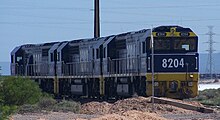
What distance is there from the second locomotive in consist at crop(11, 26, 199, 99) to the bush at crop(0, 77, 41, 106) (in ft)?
19.8

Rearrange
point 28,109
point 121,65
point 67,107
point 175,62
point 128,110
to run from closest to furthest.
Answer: point 128,110 < point 28,109 < point 67,107 < point 175,62 < point 121,65

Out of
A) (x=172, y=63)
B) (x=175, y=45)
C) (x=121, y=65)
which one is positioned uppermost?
(x=175, y=45)

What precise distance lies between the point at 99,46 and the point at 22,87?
1253cm

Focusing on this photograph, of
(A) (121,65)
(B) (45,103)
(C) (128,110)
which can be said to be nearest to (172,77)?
(A) (121,65)

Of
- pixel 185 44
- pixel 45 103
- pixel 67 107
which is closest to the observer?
pixel 67 107

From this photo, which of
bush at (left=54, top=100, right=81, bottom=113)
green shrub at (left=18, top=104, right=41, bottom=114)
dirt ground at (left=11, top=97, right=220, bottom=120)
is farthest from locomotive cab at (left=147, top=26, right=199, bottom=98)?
green shrub at (left=18, top=104, right=41, bottom=114)

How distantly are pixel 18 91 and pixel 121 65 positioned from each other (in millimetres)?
10018

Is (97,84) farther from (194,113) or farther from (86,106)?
(194,113)

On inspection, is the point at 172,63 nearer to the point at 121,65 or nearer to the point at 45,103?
the point at 121,65

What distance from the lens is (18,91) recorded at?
30.4m

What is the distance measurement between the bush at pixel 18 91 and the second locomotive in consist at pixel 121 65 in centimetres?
603

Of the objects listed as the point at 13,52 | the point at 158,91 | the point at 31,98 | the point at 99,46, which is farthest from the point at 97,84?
the point at 13,52

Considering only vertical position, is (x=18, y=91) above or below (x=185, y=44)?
below

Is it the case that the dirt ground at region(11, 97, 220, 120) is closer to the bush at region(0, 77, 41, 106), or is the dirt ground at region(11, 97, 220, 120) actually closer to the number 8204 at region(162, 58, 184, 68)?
the bush at region(0, 77, 41, 106)
